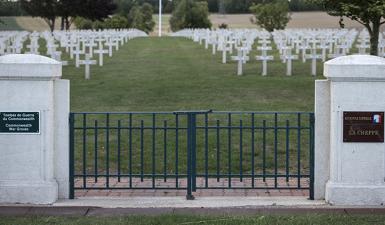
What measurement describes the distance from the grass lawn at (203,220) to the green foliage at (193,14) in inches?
2985

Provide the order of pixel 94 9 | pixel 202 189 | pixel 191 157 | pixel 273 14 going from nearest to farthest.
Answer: pixel 191 157, pixel 202 189, pixel 273 14, pixel 94 9

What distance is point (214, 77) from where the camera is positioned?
75.7 ft

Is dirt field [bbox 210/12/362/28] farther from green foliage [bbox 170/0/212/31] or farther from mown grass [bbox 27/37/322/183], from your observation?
mown grass [bbox 27/37/322/183]

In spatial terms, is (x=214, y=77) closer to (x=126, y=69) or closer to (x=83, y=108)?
(x=126, y=69)

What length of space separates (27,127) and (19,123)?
0.10 m

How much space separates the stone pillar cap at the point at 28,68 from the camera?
8.42m

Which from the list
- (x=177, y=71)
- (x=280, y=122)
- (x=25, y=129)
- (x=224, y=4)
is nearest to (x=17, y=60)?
(x=25, y=129)

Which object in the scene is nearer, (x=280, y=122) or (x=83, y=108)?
(x=280, y=122)

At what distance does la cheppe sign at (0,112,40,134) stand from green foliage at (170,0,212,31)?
7485 cm

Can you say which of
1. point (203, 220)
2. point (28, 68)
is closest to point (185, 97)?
point (28, 68)

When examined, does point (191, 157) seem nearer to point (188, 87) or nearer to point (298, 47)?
point (188, 87)

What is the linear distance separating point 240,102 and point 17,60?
9.05m

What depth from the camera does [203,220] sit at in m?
7.52

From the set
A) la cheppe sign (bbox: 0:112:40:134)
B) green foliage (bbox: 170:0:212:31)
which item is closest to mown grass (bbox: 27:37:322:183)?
la cheppe sign (bbox: 0:112:40:134)
